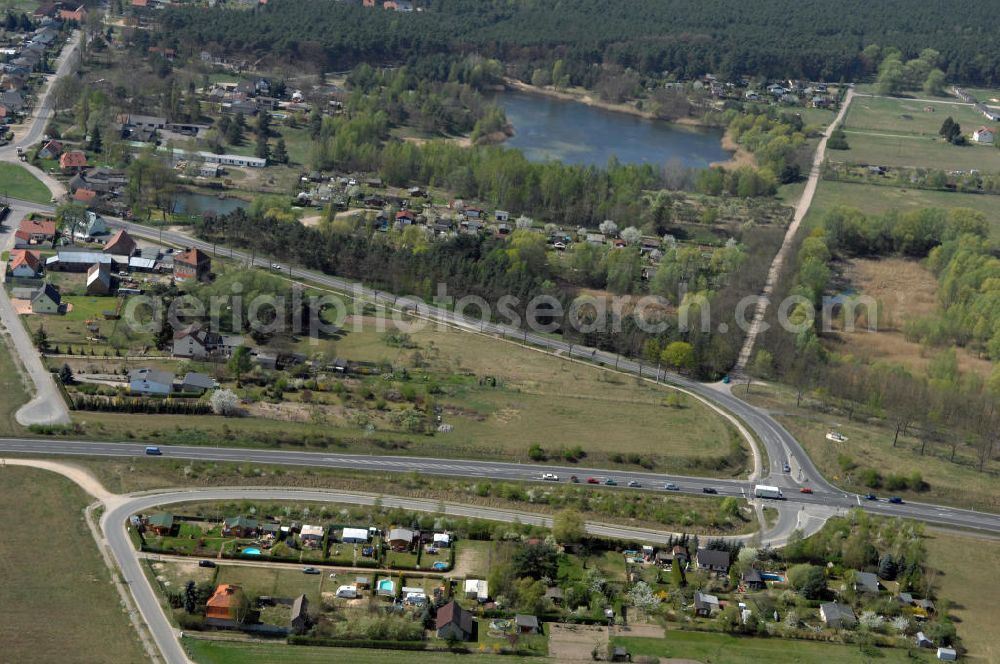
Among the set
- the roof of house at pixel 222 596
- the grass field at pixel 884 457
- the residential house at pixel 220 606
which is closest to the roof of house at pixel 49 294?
the roof of house at pixel 222 596

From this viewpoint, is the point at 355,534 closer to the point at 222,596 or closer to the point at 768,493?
the point at 222,596

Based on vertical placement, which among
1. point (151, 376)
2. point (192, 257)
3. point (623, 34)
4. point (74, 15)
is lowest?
point (151, 376)

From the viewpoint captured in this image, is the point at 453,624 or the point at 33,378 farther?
the point at 33,378

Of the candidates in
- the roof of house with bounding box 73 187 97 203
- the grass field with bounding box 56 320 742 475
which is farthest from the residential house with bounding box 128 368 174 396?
the roof of house with bounding box 73 187 97 203

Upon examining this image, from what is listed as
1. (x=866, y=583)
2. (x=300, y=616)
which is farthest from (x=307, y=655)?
(x=866, y=583)

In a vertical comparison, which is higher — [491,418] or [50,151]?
[50,151]

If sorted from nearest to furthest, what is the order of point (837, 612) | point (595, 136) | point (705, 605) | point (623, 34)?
1. point (705, 605)
2. point (837, 612)
3. point (595, 136)
4. point (623, 34)

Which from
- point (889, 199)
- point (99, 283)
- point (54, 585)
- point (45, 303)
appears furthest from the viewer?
point (889, 199)
